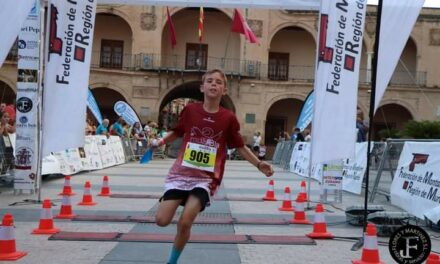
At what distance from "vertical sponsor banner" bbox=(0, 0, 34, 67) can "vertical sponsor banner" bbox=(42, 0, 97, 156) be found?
401 centimetres

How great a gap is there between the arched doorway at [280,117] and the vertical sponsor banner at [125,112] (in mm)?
15694

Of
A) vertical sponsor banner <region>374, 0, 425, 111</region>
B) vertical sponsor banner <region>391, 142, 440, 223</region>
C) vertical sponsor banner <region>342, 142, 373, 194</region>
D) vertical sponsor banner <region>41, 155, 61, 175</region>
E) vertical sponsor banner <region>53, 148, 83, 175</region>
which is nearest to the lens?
vertical sponsor banner <region>374, 0, 425, 111</region>

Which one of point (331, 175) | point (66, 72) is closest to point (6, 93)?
point (66, 72)

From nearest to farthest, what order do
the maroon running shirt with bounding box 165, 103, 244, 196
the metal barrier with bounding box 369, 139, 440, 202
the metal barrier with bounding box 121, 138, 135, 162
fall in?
the maroon running shirt with bounding box 165, 103, 244, 196, the metal barrier with bounding box 369, 139, 440, 202, the metal barrier with bounding box 121, 138, 135, 162

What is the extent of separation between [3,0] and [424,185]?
24.5 feet

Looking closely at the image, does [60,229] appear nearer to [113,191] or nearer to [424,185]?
[113,191]

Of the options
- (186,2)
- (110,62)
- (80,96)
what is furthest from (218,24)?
(80,96)

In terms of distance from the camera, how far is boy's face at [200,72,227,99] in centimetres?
573

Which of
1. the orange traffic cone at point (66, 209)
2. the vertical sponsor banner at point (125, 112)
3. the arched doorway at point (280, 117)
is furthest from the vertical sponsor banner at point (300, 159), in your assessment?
→ the arched doorway at point (280, 117)

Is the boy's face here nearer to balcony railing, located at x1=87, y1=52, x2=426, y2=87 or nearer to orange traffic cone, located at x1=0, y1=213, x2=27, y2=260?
orange traffic cone, located at x1=0, y1=213, x2=27, y2=260

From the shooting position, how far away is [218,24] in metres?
41.5

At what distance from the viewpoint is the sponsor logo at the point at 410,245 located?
527 cm

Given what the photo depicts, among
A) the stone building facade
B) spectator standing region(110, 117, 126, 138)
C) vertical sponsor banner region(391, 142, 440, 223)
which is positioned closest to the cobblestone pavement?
vertical sponsor banner region(391, 142, 440, 223)

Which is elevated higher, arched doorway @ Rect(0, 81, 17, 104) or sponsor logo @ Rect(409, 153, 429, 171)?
arched doorway @ Rect(0, 81, 17, 104)
